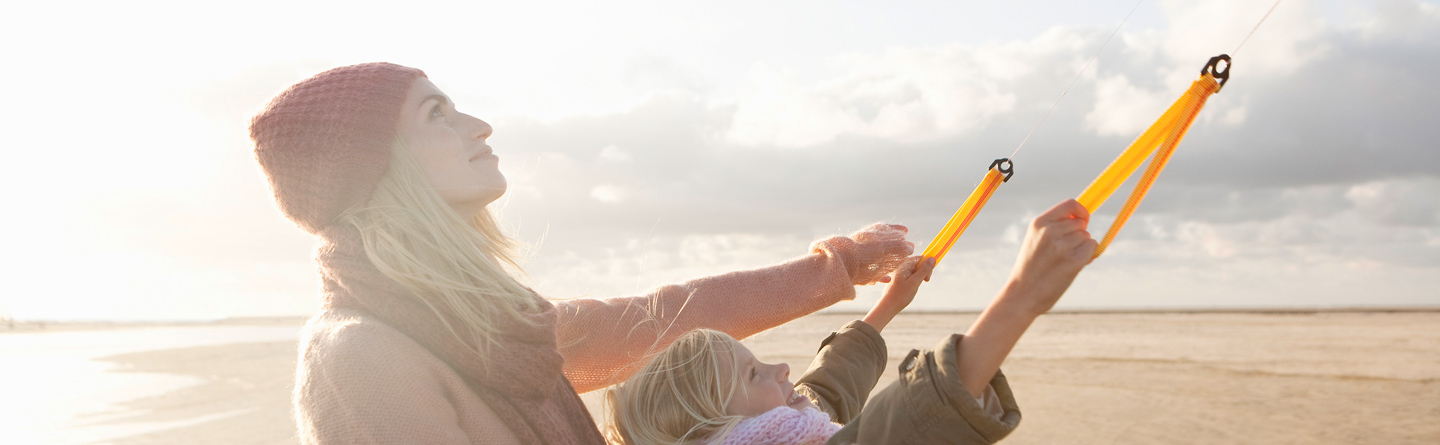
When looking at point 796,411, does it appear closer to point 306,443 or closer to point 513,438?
point 513,438

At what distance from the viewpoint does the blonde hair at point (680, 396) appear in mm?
2240

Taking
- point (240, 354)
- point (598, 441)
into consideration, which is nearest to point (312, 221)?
point (598, 441)

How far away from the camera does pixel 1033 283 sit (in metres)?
1.33

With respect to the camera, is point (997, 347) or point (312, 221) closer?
point (997, 347)

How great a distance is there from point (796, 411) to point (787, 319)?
0.80 metres

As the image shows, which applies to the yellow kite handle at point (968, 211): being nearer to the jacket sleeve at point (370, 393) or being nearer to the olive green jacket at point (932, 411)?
the olive green jacket at point (932, 411)

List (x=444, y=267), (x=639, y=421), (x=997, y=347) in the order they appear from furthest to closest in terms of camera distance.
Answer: (x=639, y=421)
(x=444, y=267)
(x=997, y=347)

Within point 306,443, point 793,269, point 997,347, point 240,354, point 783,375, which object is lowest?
point 240,354

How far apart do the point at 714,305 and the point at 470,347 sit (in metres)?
1.15

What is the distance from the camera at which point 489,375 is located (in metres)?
1.80

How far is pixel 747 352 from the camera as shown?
2.43m

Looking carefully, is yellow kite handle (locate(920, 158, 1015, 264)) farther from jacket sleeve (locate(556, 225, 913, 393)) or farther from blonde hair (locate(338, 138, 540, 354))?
blonde hair (locate(338, 138, 540, 354))

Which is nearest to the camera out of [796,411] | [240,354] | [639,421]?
[796,411]

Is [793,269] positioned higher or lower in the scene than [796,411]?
higher
